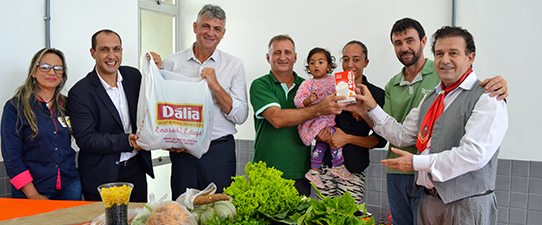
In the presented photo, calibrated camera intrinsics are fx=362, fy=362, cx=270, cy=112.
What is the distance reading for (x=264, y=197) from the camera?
3.90 ft

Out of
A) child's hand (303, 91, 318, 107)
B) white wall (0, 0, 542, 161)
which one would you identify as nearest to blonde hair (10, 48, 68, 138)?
white wall (0, 0, 542, 161)

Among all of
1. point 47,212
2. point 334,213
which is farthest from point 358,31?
point 47,212

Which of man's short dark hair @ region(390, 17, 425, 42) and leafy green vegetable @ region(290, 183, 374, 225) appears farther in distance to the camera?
man's short dark hair @ region(390, 17, 425, 42)

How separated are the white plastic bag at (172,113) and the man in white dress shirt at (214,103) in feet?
0.64

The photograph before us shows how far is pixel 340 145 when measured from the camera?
2395mm

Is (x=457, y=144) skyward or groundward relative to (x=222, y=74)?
groundward

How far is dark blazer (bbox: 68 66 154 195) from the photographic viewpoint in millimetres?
2275

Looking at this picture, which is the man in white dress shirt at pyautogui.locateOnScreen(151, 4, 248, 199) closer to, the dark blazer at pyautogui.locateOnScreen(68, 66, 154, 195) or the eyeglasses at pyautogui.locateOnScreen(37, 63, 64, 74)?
the dark blazer at pyautogui.locateOnScreen(68, 66, 154, 195)

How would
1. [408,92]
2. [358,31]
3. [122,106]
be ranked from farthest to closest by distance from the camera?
[358,31]
[122,106]
[408,92]

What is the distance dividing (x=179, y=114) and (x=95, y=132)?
58 centimetres

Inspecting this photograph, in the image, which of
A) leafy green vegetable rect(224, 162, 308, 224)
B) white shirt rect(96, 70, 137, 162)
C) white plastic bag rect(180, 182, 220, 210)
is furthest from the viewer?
white shirt rect(96, 70, 137, 162)

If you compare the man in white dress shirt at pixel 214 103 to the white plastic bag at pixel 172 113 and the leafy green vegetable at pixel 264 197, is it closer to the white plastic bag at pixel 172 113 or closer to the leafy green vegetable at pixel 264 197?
the white plastic bag at pixel 172 113

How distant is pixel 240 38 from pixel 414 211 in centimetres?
301

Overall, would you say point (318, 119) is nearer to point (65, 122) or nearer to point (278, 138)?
point (278, 138)
